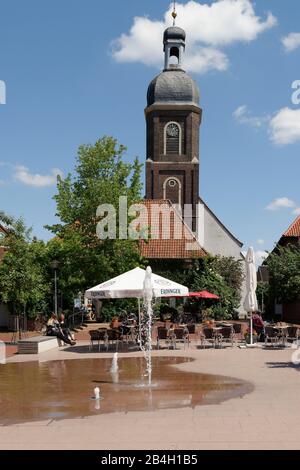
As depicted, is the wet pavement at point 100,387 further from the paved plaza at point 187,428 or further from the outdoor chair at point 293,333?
the outdoor chair at point 293,333

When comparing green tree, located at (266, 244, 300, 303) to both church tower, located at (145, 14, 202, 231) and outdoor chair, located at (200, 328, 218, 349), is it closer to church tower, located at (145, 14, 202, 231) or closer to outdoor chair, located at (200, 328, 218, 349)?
church tower, located at (145, 14, 202, 231)

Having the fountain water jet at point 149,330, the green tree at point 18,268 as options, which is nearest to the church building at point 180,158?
the fountain water jet at point 149,330

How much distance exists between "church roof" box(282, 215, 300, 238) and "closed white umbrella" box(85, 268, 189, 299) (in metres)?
31.5

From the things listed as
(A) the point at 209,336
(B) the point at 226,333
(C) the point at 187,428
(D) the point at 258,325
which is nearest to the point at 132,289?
(A) the point at 209,336

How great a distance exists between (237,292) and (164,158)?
15.5 metres

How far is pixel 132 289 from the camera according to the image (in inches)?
794

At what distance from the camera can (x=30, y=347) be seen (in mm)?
21766

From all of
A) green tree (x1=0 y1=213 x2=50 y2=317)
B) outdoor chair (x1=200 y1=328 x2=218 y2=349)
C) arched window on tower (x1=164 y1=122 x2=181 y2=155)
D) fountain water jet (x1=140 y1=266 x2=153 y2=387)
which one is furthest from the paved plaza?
arched window on tower (x1=164 y1=122 x2=181 y2=155)

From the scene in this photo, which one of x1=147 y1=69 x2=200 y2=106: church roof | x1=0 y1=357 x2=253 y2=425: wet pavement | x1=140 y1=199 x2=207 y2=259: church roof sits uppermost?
x1=147 y1=69 x2=200 y2=106: church roof

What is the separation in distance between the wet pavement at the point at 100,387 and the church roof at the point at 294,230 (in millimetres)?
34576

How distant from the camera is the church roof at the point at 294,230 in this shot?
1997 inches

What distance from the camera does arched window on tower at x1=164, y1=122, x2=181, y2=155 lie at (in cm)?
5744
